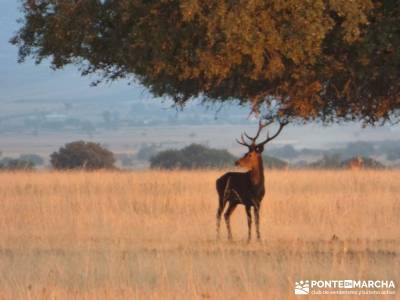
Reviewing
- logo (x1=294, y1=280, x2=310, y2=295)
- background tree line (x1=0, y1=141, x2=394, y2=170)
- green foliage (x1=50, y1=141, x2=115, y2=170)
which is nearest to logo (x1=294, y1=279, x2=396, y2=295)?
logo (x1=294, y1=280, x2=310, y2=295)

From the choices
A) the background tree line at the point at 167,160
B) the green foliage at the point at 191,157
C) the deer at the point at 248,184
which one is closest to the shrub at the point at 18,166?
the background tree line at the point at 167,160

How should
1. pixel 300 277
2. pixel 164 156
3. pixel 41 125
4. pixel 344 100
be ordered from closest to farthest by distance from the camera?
pixel 300 277 → pixel 344 100 → pixel 164 156 → pixel 41 125

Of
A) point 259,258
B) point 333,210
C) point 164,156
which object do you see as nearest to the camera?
point 259,258

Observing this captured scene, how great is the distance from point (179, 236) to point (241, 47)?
19.7 ft

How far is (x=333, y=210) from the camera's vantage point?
2370 centimetres

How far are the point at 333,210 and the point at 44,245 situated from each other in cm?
721

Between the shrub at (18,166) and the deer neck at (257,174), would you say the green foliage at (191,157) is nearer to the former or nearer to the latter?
the shrub at (18,166)

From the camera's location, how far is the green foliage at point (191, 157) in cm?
7106

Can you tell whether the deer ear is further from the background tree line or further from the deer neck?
the background tree line

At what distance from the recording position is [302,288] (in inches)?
508

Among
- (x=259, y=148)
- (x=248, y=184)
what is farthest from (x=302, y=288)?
(x=248, y=184)

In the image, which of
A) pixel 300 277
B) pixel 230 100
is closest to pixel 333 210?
pixel 230 100

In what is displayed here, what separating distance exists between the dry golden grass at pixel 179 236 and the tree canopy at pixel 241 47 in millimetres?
2329

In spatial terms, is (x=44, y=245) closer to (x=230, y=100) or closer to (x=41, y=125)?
(x=230, y=100)
